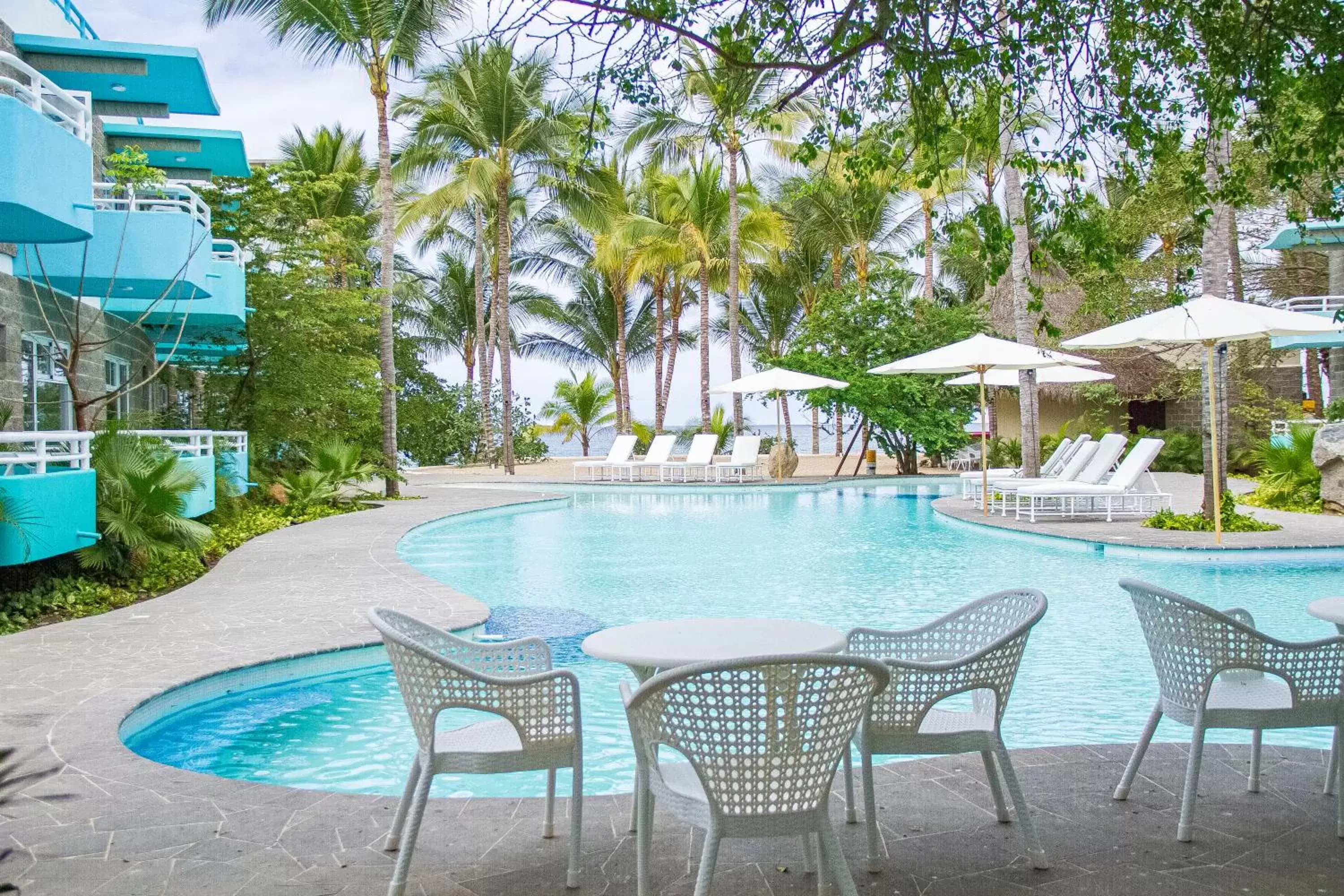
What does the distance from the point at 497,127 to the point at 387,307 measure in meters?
5.75

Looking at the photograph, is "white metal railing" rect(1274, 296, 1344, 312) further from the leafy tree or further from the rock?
the rock

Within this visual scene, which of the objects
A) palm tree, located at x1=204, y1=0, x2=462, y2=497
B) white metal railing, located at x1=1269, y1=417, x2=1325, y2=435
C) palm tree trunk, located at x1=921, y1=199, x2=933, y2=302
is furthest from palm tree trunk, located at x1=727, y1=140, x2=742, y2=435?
white metal railing, located at x1=1269, y1=417, x2=1325, y2=435

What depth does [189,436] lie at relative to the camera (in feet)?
45.0

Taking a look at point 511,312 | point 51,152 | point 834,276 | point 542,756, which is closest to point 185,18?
point 511,312

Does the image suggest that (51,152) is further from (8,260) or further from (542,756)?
(542,756)

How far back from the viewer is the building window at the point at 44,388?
12.7m

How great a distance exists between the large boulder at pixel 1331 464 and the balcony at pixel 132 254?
1486 cm

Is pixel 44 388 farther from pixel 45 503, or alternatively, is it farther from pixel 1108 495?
pixel 1108 495

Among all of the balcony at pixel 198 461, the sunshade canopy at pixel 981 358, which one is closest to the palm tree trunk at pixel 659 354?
the sunshade canopy at pixel 981 358

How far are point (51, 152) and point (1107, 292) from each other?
12.9 metres

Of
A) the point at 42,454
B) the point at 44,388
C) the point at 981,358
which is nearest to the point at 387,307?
→ the point at 44,388

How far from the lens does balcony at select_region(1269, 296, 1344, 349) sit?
20.4 meters

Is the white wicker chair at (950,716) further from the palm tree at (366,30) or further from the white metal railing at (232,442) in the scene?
the palm tree at (366,30)

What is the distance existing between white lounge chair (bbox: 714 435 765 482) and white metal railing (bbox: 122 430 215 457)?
11046 millimetres
